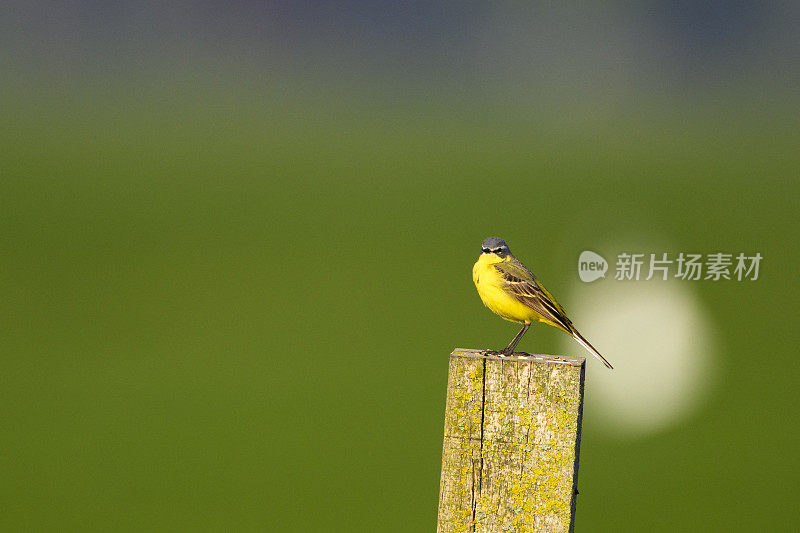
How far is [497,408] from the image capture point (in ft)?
9.37

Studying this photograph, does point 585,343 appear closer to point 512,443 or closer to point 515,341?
point 515,341

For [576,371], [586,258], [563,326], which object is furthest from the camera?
[586,258]

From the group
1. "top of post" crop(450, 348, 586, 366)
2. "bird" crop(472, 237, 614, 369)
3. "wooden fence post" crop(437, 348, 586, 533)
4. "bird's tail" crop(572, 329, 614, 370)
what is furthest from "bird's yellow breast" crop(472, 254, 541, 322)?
"wooden fence post" crop(437, 348, 586, 533)

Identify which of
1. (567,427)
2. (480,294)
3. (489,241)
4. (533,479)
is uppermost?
(489,241)

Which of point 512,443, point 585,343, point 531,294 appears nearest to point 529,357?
point 512,443

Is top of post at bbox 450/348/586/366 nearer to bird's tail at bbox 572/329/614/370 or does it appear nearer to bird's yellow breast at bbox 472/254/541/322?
bird's tail at bbox 572/329/614/370

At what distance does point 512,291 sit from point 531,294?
0.12 m

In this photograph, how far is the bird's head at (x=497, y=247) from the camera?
415 centimetres

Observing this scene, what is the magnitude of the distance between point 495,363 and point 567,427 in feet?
1.22

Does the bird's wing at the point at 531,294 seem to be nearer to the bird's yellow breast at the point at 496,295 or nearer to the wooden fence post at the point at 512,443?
→ the bird's yellow breast at the point at 496,295

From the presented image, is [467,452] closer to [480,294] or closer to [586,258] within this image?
[480,294]

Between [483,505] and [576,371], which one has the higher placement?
[576,371]

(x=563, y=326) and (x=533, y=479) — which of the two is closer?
(x=533, y=479)

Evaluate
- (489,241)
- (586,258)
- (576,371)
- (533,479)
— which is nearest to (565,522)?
(533,479)
